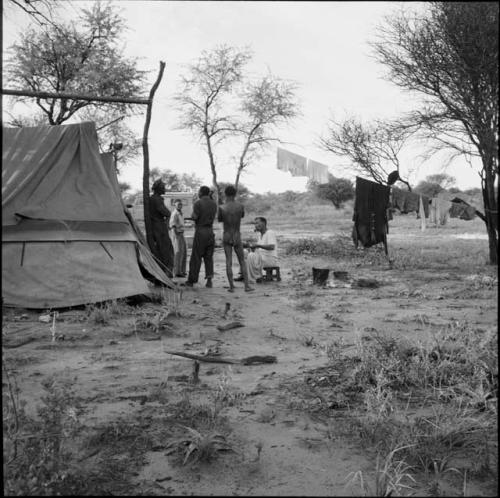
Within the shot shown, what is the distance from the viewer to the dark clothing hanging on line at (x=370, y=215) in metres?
12.0

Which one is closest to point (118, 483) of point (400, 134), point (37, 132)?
point (37, 132)

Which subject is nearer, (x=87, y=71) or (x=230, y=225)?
(x=230, y=225)

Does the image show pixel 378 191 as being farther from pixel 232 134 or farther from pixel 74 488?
pixel 232 134

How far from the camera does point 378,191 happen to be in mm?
12117

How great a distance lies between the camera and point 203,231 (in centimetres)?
873

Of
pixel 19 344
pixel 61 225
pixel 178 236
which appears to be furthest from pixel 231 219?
pixel 19 344

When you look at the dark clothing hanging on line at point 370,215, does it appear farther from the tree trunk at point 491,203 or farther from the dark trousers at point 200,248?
the dark trousers at point 200,248

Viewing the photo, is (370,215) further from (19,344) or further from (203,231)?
(19,344)

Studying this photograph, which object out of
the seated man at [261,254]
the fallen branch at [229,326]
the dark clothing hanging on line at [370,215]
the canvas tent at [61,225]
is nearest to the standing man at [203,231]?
the seated man at [261,254]

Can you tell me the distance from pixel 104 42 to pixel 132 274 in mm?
15093

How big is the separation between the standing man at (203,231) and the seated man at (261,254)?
40.8 inches

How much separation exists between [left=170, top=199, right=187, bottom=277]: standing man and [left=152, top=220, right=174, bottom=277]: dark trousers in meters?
0.53

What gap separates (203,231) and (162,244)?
94 cm

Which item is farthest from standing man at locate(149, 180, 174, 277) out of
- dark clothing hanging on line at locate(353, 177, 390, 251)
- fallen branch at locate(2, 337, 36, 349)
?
dark clothing hanging on line at locate(353, 177, 390, 251)
